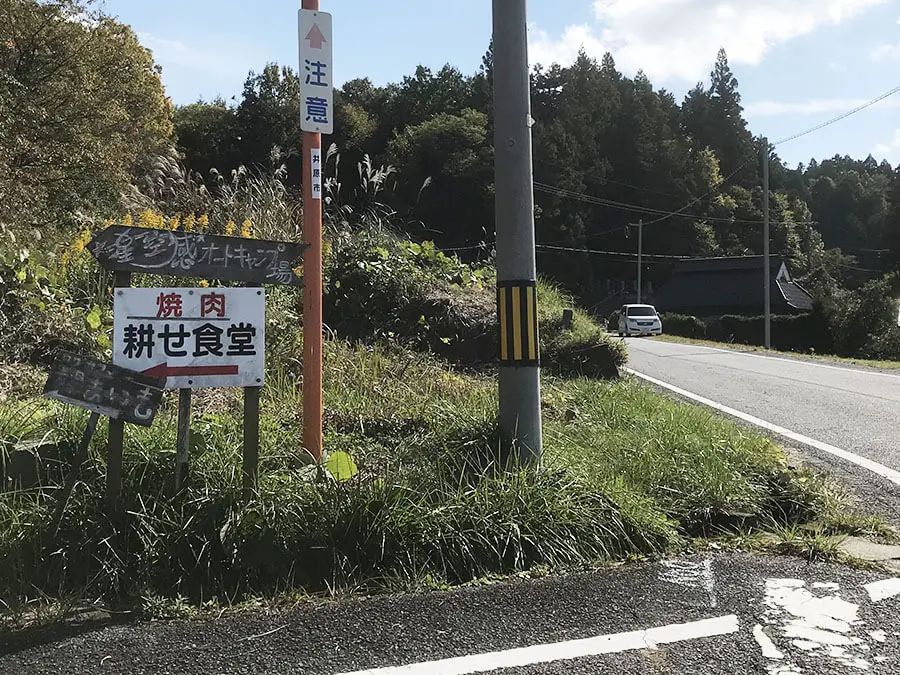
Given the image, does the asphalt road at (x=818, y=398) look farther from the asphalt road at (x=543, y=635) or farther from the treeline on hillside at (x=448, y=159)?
the treeline on hillside at (x=448, y=159)

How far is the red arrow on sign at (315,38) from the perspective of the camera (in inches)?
141

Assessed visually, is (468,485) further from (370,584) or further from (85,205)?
(85,205)

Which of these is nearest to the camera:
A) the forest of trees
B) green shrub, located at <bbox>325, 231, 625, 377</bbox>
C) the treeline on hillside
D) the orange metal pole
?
the orange metal pole

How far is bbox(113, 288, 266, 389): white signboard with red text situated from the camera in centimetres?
322

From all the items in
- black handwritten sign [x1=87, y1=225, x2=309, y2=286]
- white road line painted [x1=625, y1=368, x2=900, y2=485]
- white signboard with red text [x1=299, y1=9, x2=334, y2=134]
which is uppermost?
white signboard with red text [x1=299, y1=9, x2=334, y2=134]

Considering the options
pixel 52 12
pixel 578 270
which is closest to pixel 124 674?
pixel 52 12

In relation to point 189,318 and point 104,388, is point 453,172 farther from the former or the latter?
point 104,388

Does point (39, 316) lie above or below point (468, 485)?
above

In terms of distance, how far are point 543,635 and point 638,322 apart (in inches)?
1139

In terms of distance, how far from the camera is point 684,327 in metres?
38.0

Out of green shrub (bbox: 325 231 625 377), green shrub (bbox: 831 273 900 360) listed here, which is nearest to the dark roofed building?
green shrub (bbox: 831 273 900 360)

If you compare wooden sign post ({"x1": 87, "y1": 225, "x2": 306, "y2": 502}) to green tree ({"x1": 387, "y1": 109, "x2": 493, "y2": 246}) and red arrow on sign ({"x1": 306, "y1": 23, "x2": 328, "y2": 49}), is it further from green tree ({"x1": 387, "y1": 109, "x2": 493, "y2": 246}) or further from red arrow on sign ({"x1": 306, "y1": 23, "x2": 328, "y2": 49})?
green tree ({"x1": 387, "y1": 109, "x2": 493, "y2": 246})

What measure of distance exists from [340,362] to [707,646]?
3786 millimetres

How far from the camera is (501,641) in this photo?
2512 mm
